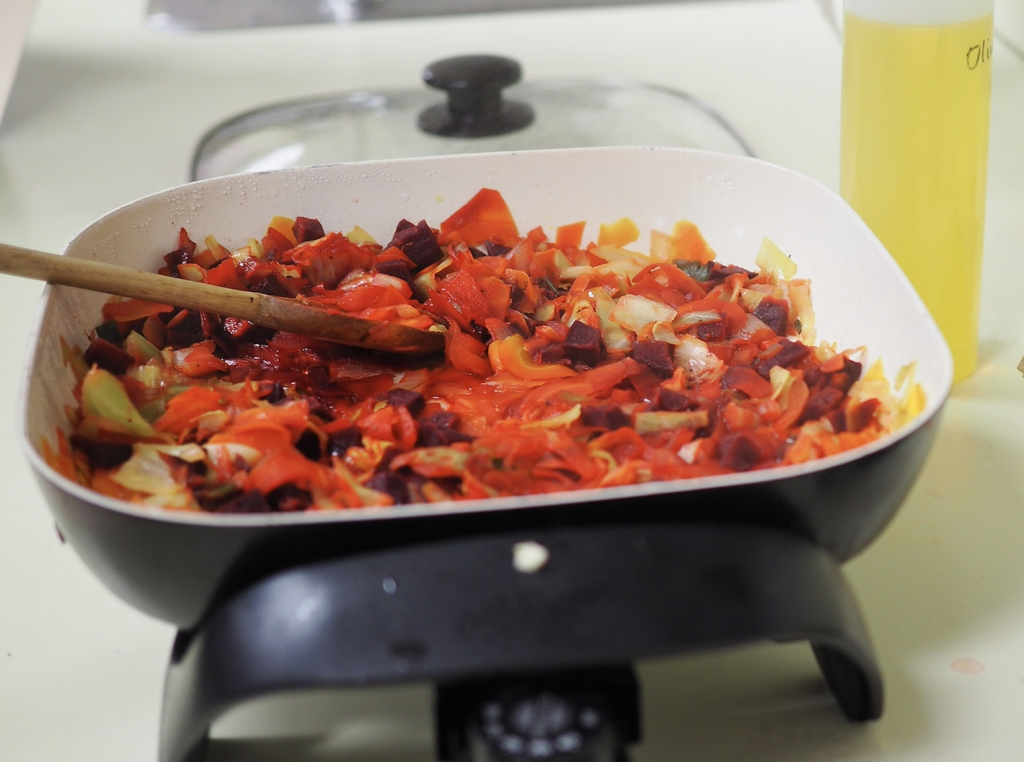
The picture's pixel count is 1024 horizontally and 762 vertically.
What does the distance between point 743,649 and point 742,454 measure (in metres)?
0.14


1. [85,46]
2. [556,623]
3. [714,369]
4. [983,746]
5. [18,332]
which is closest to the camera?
[556,623]

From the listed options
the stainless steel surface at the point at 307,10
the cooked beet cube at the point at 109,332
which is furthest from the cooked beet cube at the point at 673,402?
the stainless steel surface at the point at 307,10

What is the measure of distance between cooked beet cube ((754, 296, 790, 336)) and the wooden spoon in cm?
28

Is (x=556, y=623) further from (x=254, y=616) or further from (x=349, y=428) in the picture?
(x=349, y=428)

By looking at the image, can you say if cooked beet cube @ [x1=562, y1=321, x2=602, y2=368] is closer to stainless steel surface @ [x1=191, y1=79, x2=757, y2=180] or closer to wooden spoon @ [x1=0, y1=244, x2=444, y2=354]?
wooden spoon @ [x1=0, y1=244, x2=444, y2=354]

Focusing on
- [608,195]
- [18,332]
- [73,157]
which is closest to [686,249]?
[608,195]

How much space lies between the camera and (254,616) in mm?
573

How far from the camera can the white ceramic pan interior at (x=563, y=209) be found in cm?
84

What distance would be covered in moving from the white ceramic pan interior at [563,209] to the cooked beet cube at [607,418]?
0.19 m

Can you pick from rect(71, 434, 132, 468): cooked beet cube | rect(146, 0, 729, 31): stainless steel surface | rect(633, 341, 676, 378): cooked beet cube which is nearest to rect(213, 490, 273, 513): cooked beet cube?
rect(71, 434, 132, 468): cooked beet cube

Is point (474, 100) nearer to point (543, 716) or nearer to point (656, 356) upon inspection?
point (656, 356)

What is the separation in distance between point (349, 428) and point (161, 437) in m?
0.14

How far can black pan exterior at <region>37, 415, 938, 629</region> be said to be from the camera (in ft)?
1.82

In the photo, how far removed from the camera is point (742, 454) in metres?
0.70
